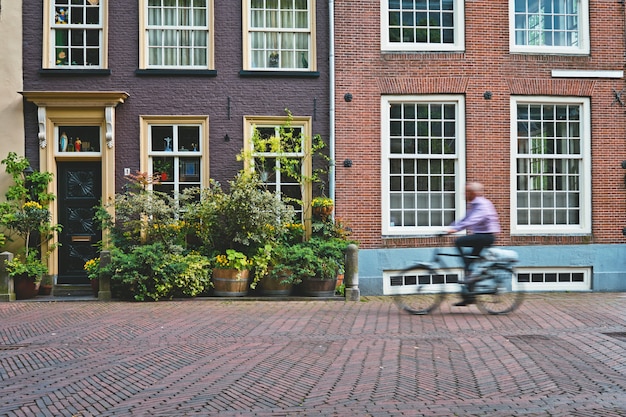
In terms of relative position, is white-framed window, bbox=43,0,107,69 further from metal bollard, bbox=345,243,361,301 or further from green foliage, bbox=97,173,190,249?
metal bollard, bbox=345,243,361,301

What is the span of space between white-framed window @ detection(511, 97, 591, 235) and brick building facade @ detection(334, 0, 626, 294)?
0.07 feet

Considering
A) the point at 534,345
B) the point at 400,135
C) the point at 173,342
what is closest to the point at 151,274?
the point at 173,342

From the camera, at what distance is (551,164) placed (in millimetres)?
13680

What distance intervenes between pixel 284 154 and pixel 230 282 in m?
2.92

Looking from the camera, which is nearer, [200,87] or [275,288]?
[275,288]

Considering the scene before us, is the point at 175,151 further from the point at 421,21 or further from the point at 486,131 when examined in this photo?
the point at 486,131

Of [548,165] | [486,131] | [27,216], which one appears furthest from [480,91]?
[27,216]

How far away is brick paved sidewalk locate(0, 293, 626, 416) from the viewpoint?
539cm

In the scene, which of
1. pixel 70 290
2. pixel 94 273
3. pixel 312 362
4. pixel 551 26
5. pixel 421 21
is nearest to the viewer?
pixel 312 362

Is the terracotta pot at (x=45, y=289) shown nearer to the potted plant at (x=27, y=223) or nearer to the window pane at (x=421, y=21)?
the potted plant at (x=27, y=223)

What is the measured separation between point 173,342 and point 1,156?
7200 mm

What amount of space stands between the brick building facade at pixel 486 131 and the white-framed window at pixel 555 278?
1.2 inches

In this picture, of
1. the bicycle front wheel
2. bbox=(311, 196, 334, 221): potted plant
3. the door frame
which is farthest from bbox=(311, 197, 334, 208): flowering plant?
the door frame

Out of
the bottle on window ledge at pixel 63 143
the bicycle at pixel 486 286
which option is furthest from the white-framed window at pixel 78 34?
the bicycle at pixel 486 286
